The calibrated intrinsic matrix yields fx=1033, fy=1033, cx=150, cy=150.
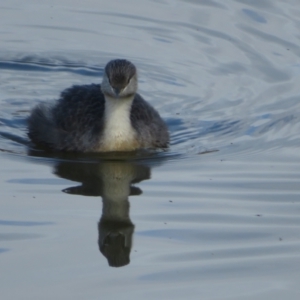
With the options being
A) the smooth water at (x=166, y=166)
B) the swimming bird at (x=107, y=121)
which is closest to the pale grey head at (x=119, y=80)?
the swimming bird at (x=107, y=121)

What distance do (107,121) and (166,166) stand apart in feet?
4.24

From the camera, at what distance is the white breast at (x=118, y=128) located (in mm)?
13180

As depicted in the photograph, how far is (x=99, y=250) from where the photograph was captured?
31.6 ft

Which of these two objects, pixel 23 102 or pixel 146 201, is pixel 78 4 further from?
pixel 146 201

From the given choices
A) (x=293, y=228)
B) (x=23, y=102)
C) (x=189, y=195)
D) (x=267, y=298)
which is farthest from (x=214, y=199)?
(x=23, y=102)

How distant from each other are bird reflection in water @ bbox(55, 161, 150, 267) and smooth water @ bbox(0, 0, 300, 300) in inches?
0.9

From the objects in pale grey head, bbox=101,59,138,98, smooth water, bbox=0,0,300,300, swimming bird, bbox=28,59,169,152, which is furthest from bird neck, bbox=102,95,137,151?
smooth water, bbox=0,0,300,300

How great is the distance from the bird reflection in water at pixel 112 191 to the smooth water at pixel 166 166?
0.08 feet

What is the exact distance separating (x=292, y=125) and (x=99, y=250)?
5.14m

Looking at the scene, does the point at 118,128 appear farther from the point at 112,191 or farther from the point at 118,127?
the point at 112,191

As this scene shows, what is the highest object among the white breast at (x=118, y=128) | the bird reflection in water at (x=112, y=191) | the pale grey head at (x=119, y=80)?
the pale grey head at (x=119, y=80)

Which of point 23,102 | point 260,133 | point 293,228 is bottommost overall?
point 293,228

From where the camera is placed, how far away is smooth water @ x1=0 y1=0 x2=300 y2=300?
9.09 m

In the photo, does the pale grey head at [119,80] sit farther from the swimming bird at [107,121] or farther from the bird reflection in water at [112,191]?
the bird reflection in water at [112,191]
